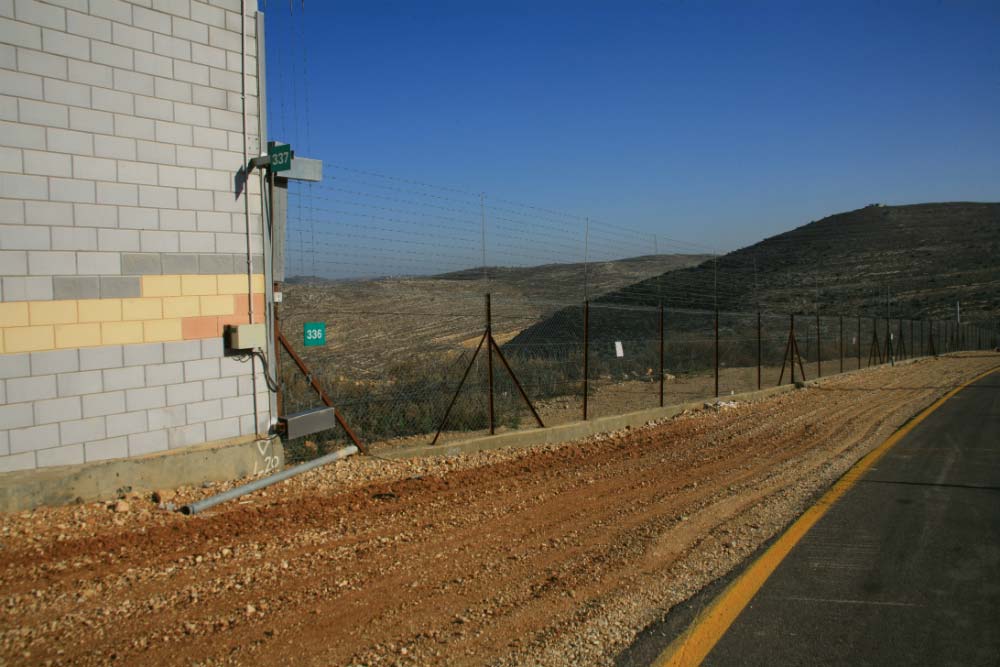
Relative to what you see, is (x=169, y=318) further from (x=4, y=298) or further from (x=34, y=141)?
(x=34, y=141)

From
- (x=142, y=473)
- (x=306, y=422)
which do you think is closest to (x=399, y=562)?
(x=142, y=473)

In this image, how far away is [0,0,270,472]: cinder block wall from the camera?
6.55 meters

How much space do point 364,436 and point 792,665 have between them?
717 cm

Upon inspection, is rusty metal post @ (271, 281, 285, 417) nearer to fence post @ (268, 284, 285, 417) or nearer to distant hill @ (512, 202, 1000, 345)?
fence post @ (268, 284, 285, 417)

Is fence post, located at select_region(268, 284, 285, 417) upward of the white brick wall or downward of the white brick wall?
downward

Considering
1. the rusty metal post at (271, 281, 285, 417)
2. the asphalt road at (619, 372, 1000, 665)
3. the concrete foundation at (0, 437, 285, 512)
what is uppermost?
the rusty metal post at (271, 281, 285, 417)

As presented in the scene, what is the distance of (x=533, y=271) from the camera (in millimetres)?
25094

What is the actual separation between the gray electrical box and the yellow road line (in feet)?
17.3

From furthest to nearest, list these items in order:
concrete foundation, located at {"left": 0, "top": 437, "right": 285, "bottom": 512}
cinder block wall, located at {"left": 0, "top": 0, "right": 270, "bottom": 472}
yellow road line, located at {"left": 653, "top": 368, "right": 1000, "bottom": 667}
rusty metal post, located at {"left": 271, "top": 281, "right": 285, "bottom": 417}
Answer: rusty metal post, located at {"left": 271, "top": 281, "right": 285, "bottom": 417} < cinder block wall, located at {"left": 0, "top": 0, "right": 270, "bottom": 472} < concrete foundation, located at {"left": 0, "top": 437, "right": 285, "bottom": 512} < yellow road line, located at {"left": 653, "top": 368, "right": 1000, "bottom": 667}

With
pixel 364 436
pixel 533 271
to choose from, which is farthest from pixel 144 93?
pixel 533 271

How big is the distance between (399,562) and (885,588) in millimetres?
3473

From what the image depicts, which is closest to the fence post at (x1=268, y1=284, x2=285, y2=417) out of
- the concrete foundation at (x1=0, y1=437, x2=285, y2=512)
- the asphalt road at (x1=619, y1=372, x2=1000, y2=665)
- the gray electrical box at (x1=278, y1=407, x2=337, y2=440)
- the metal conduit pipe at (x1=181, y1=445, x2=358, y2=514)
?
the gray electrical box at (x1=278, y1=407, x2=337, y2=440)

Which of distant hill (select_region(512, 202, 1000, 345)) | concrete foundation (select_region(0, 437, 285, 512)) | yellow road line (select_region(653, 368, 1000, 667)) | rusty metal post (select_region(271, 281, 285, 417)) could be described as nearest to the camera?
yellow road line (select_region(653, 368, 1000, 667))

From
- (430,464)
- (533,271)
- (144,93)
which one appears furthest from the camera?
(533,271)
